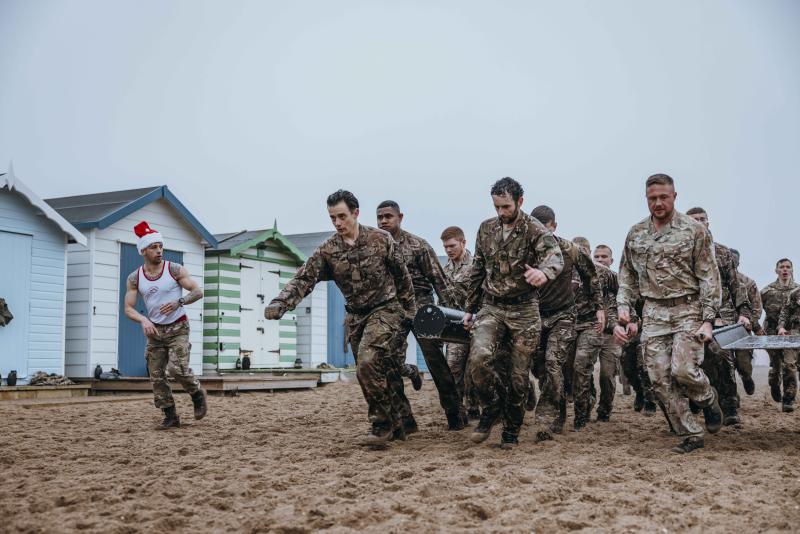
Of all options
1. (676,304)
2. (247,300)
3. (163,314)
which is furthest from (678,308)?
(247,300)

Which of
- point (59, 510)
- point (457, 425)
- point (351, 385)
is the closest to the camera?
point (59, 510)

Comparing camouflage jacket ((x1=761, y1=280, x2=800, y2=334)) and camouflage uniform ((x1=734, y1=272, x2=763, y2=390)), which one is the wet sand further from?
camouflage jacket ((x1=761, y1=280, x2=800, y2=334))

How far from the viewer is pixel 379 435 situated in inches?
270

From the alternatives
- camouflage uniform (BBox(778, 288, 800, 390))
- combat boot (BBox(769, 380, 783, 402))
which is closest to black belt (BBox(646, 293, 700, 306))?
combat boot (BBox(769, 380, 783, 402))

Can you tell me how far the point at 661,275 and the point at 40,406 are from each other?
9329 millimetres

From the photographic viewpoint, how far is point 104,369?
624 inches

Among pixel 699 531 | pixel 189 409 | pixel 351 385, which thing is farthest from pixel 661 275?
pixel 351 385

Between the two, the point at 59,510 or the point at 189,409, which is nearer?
the point at 59,510

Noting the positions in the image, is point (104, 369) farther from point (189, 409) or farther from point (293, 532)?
point (293, 532)

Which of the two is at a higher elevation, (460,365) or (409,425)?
(460,365)

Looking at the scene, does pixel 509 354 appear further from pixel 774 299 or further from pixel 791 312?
pixel 774 299

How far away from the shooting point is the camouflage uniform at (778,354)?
1052cm

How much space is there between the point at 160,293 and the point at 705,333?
5416 mm

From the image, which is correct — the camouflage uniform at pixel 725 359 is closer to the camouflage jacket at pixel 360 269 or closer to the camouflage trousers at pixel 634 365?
the camouflage trousers at pixel 634 365
